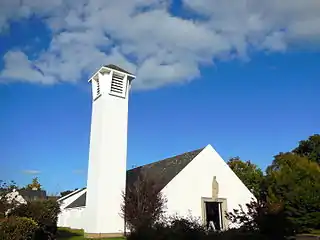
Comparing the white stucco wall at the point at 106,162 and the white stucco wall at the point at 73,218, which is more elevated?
the white stucco wall at the point at 106,162

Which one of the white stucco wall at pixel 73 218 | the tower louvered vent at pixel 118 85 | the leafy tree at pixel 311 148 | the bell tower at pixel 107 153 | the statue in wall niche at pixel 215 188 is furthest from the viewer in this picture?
the leafy tree at pixel 311 148

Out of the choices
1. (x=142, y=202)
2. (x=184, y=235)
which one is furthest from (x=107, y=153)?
(x=184, y=235)

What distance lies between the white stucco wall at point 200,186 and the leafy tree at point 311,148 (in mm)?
20274

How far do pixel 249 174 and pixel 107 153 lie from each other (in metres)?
23.4

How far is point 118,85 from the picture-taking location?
27.3m

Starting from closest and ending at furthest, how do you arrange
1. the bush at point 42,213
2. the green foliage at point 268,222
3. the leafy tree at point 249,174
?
the green foliage at point 268,222 < the bush at point 42,213 < the leafy tree at point 249,174

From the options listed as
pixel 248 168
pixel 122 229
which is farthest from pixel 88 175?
pixel 248 168

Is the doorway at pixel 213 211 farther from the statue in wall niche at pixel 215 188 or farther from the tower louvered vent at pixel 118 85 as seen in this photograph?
the tower louvered vent at pixel 118 85

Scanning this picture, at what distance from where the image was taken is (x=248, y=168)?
159 ft

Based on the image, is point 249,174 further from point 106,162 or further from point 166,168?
point 106,162

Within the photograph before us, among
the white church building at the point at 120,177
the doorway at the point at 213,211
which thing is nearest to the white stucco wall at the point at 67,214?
the white church building at the point at 120,177

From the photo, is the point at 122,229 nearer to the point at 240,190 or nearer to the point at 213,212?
the point at 213,212

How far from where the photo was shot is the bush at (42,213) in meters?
17.8

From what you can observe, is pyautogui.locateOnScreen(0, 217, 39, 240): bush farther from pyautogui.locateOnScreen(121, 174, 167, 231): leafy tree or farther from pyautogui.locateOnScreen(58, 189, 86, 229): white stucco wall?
pyautogui.locateOnScreen(58, 189, 86, 229): white stucco wall
